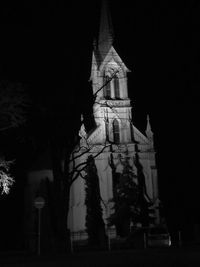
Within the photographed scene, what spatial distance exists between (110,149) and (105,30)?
15.1 m

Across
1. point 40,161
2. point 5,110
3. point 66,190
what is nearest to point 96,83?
point 40,161

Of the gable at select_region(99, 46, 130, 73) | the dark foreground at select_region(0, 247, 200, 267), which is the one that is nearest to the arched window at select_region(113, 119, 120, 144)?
the gable at select_region(99, 46, 130, 73)

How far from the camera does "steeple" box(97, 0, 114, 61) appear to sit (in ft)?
172

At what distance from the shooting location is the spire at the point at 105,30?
52.6 m

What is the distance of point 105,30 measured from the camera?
54.2 meters

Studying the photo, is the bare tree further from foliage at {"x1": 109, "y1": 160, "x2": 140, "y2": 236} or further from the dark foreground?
foliage at {"x1": 109, "y1": 160, "x2": 140, "y2": 236}

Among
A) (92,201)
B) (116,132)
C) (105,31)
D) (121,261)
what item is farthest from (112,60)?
(121,261)

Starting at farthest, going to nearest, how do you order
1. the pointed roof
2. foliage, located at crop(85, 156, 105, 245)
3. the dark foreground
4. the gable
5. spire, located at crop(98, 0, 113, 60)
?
spire, located at crop(98, 0, 113, 60)
the pointed roof
the gable
foliage, located at crop(85, 156, 105, 245)
the dark foreground

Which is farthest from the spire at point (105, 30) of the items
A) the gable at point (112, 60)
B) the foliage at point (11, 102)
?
the foliage at point (11, 102)

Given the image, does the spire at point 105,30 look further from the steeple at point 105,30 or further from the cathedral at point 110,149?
the cathedral at point 110,149

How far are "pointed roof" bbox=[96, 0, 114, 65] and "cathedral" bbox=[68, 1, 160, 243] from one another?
0.38 feet

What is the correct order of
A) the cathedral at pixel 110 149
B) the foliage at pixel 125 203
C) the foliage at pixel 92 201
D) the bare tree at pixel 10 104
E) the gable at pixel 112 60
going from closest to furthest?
the bare tree at pixel 10 104 → the foliage at pixel 125 203 → the foliage at pixel 92 201 → the cathedral at pixel 110 149 → the gable at pixel 112 60

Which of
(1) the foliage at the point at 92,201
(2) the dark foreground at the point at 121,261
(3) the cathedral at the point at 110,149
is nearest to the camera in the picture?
(2) the dark foreground at the point at 121,261

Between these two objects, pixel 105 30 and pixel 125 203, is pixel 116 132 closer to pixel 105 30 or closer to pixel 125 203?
pixel 125 203
